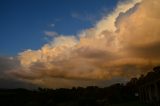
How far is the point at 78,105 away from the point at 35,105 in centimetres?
841

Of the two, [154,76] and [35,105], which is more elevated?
[154,76]

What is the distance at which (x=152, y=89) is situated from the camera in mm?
46688

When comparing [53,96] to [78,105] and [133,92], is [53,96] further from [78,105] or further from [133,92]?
[78,105]

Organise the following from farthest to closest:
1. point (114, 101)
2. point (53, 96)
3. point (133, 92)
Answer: point (53, 96) < point (133, 92) < point (114, 101)

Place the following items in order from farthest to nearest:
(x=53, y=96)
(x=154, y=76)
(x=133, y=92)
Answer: (x=53, y=96) → (x=133, y=92) → (x=154, y=76)

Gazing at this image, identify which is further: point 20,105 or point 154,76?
point 20,105

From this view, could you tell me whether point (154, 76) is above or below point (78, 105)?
above

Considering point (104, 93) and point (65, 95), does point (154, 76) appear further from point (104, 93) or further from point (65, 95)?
point (65, 95)

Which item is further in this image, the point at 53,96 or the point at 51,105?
the point at 53,96

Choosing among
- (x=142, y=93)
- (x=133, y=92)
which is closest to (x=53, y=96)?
(x=133, y=92)

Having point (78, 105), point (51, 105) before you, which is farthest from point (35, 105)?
point (78, 105)

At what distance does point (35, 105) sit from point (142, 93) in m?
19.7

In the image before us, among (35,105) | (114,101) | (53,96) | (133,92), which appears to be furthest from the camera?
(53,96)

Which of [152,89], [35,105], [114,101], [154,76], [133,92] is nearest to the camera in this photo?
[154,76]
